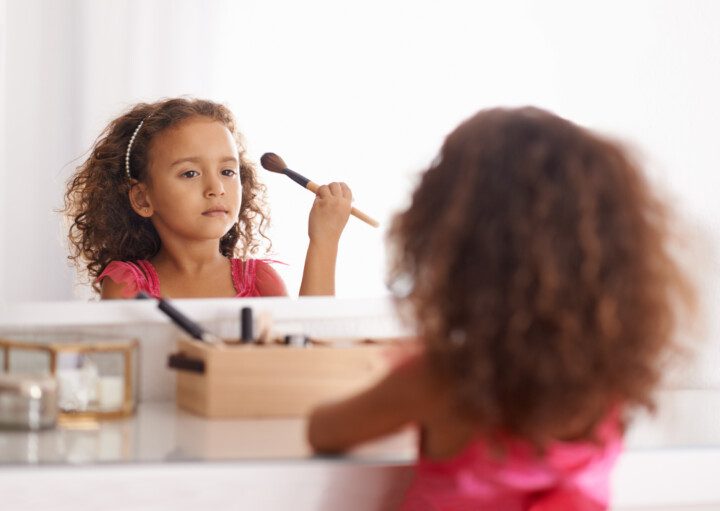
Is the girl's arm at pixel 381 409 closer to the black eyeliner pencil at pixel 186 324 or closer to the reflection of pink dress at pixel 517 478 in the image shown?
the reflection of pink dress at pixel 517 478

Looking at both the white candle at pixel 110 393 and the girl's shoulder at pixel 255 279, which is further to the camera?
the girl's shoulder at pixel 255 279

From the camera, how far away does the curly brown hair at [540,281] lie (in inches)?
25.6

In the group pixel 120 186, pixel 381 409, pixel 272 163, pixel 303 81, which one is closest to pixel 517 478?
pixel 381 409

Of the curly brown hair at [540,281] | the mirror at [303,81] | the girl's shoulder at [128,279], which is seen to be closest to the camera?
the curly brown hair at [540,281]

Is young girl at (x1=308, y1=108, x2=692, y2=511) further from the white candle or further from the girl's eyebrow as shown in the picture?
the girl's eyebrow

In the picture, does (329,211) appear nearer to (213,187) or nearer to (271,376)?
(213,187)

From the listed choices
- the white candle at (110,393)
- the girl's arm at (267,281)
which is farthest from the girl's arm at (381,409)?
the girl's arm at (267,281)

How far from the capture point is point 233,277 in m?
1.52

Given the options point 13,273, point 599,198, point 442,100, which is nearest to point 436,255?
point 599,198

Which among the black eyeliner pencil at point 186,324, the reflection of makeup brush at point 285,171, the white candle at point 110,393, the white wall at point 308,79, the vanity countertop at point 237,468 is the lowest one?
the vanity countertop at point 237,468

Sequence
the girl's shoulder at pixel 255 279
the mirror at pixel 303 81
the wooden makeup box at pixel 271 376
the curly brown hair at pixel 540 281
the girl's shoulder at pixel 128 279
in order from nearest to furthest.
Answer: the curly brown hair at pixel 540 281 < the wooden makeup box at pixel 271 376 < the girl's shoulder at pixel 128 279 < the girl's shoulder at pixel 255 279 < the mirror at pixel 303 81

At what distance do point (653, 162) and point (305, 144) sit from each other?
1466 millimetres

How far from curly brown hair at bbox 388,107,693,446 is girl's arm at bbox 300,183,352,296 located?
2.51 feet

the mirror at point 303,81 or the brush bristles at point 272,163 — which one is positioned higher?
the mirror at point 303,81
